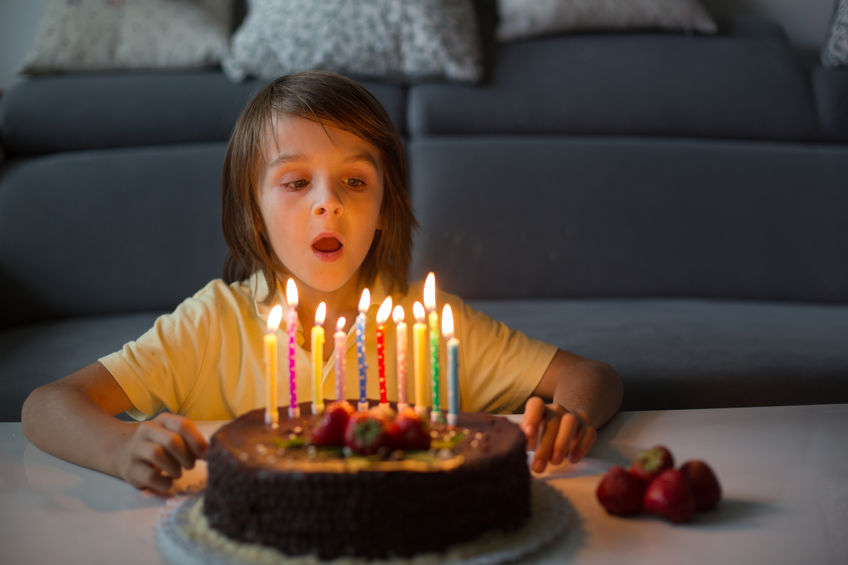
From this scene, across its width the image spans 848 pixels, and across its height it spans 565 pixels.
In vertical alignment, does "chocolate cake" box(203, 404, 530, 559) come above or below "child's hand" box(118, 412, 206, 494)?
above

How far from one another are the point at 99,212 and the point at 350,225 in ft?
4.55

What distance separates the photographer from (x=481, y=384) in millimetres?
1523

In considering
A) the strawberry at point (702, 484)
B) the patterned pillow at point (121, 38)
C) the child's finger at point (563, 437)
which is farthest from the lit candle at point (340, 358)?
the patterned pillow at point (121, 38)

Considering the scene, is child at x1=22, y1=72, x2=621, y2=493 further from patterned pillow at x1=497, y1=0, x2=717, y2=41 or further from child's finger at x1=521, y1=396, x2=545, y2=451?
patterned pillow at x1=497, y1=0, x2=717, y2=41

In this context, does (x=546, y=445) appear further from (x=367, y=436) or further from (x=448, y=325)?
(x=367, y=436)

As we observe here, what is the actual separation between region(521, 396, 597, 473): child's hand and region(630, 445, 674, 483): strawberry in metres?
0.14

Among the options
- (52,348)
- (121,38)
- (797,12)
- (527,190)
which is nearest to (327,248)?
(52,348)

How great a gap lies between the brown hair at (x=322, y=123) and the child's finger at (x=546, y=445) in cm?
63

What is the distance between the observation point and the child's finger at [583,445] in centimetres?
106

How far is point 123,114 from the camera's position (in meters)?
2.64

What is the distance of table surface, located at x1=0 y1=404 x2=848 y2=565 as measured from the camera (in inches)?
31.7

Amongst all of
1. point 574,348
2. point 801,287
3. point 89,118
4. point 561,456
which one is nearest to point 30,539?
point 561,456

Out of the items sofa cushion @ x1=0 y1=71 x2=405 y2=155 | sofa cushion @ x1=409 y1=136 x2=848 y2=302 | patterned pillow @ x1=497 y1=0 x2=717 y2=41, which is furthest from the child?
patterned pillow @ x1=497 y1=0 x2=717 y2=41

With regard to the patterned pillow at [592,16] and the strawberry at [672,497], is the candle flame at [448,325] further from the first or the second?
the patterned pillow at [592,16]
